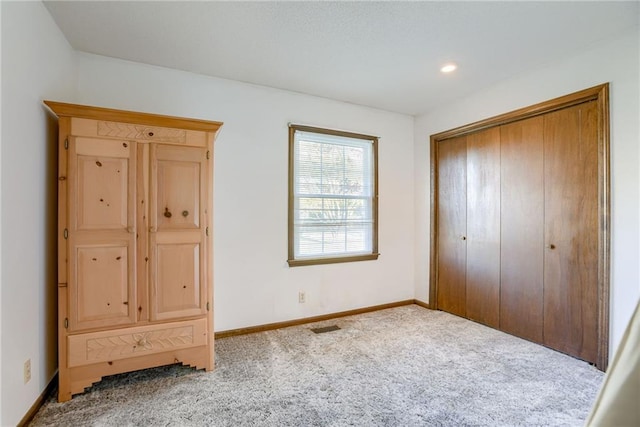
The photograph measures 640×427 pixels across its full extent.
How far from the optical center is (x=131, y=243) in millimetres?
2135

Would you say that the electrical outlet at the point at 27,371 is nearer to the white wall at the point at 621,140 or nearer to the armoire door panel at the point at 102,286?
the armoire door panel at the point at 102,286

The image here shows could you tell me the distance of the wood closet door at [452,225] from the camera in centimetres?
358

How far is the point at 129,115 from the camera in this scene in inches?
82.8

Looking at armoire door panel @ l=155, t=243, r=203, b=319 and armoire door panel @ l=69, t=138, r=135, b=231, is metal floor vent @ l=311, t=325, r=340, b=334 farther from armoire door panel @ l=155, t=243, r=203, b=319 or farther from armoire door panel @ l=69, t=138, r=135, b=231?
armoire door panel @ l=69, t=138, r=135, b=231

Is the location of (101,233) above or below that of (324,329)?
above

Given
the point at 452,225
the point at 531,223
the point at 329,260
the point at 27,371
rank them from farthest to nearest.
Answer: the point at 452,225, the point at 329,260, the point at 531,223, the point at 27,371

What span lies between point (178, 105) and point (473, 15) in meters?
2.56

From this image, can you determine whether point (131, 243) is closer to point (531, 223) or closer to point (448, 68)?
point (448, 68)

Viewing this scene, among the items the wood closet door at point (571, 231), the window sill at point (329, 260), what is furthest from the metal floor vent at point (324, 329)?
the wood closet door at point (571, 231)

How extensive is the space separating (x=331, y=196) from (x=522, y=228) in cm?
202

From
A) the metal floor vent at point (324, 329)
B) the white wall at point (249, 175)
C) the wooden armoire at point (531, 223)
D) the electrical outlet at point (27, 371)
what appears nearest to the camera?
the electrical outlet at point (27, 371)

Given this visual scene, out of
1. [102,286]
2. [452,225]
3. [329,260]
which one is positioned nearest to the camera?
[102,286]

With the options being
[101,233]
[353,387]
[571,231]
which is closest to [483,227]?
[571,231]

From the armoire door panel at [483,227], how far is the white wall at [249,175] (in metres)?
1.25
